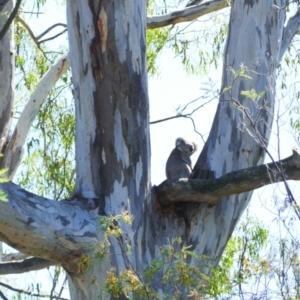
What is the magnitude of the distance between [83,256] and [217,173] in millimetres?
1108

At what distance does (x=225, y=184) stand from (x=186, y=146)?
8.65 feet

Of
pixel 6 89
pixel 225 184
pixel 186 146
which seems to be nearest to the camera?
pixel 225 184

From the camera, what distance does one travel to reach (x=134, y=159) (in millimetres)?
5137

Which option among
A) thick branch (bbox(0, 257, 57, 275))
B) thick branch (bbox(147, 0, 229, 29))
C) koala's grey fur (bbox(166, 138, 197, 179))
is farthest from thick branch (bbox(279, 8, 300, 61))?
thick branch (bbox(0, 257, 57, 275))

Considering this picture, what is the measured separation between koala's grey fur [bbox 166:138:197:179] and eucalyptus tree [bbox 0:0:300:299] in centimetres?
149

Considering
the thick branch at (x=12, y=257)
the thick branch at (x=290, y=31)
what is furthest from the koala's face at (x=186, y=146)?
the thick branch at (x=12, y=257)

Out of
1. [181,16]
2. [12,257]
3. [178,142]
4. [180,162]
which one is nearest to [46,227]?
[180,162]

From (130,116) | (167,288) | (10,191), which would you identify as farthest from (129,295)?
(130,116)

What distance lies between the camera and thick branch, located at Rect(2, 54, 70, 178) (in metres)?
7.32

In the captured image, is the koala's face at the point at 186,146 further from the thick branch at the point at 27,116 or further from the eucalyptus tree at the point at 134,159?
the eucalyptus tree at the point at 134,159

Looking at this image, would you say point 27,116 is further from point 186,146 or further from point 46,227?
point 46,227

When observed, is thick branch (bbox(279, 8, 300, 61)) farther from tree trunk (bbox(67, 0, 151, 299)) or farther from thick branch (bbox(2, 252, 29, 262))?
thick branch (bbox(2, 252, 29, 262))

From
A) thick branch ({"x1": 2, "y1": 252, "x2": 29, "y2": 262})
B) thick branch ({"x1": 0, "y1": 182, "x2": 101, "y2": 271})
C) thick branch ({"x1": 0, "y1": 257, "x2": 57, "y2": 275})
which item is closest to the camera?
thick branch ({"x1": 0, "y1": 182, "x2": 101, "y2": 271})

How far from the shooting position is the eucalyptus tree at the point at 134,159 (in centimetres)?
478
